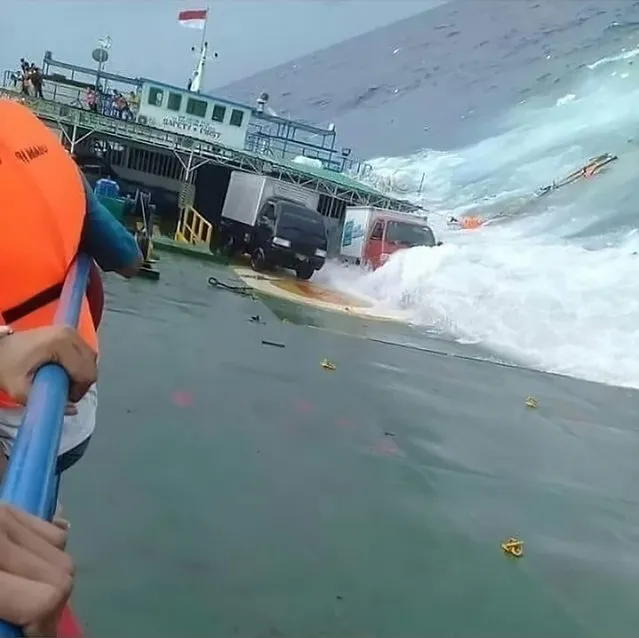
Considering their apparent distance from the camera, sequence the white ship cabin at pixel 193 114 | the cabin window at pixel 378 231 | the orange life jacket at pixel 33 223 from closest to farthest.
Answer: the orange life jacket at pixel 33 223
the cabin window at pixel 378 231
the white ship cabin at pixel 193 114

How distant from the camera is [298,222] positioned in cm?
1948

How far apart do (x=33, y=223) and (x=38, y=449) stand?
68 centimetres

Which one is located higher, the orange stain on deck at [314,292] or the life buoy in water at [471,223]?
the life buoy in water at [471,223]

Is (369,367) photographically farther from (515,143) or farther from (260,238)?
(515,143)

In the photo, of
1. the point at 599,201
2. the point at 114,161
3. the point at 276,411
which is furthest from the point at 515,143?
the point at 276,411

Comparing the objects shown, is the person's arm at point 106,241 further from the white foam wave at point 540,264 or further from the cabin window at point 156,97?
the cabin window at point 156,97

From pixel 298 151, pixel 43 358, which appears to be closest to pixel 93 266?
pixel 43 358

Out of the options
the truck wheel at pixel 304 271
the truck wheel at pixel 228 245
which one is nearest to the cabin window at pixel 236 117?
the truck wheel at pixel 228 245

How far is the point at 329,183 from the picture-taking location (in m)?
25.8

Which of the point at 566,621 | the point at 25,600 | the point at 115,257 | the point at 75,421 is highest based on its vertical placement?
the point at 115,257

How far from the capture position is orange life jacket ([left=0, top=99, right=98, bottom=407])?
1544 millimetres

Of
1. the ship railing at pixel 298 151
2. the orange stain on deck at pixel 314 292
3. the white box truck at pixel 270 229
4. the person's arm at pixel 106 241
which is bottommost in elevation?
the orange stain on deck at pixel 314 292

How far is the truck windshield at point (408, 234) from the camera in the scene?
2069 centimetres

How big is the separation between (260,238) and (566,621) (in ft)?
51.9
